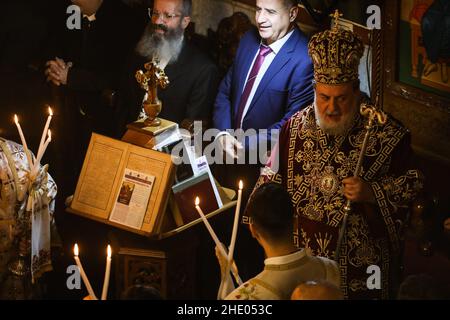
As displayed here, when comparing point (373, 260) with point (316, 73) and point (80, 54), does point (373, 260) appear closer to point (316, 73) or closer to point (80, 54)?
point (316, 73)

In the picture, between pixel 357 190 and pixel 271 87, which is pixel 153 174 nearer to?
pixel 357 190

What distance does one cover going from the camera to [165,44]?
8.30m

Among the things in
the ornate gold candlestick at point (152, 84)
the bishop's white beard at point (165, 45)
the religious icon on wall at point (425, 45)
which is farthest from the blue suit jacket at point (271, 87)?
the ornate gold candlestick at point (152, 84)

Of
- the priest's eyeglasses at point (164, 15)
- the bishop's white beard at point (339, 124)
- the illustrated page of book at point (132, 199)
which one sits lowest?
the illustrated page of book at point (132, 199)

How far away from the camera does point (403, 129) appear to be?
618 cm

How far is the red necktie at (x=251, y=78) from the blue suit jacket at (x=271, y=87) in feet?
0.14

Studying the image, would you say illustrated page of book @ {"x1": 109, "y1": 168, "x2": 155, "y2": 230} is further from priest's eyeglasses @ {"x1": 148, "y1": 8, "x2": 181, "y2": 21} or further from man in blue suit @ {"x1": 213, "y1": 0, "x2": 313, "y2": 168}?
priest's eyeglasses @ {"x1": 148, "y1": 8, "x2": 181, "y2": 21}

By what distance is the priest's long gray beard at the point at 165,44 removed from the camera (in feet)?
27.0

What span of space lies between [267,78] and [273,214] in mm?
2886

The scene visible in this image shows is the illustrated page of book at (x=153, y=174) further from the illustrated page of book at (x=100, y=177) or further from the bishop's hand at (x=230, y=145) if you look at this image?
the bishop's hand at (x=230, y=145)

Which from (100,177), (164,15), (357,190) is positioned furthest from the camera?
(164,15)

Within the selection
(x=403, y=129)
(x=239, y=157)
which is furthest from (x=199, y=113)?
(x=403, y=129)

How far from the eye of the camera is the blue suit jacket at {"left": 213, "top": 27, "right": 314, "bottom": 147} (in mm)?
7609

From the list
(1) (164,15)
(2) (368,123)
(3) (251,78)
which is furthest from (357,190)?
(1) (164,15)
